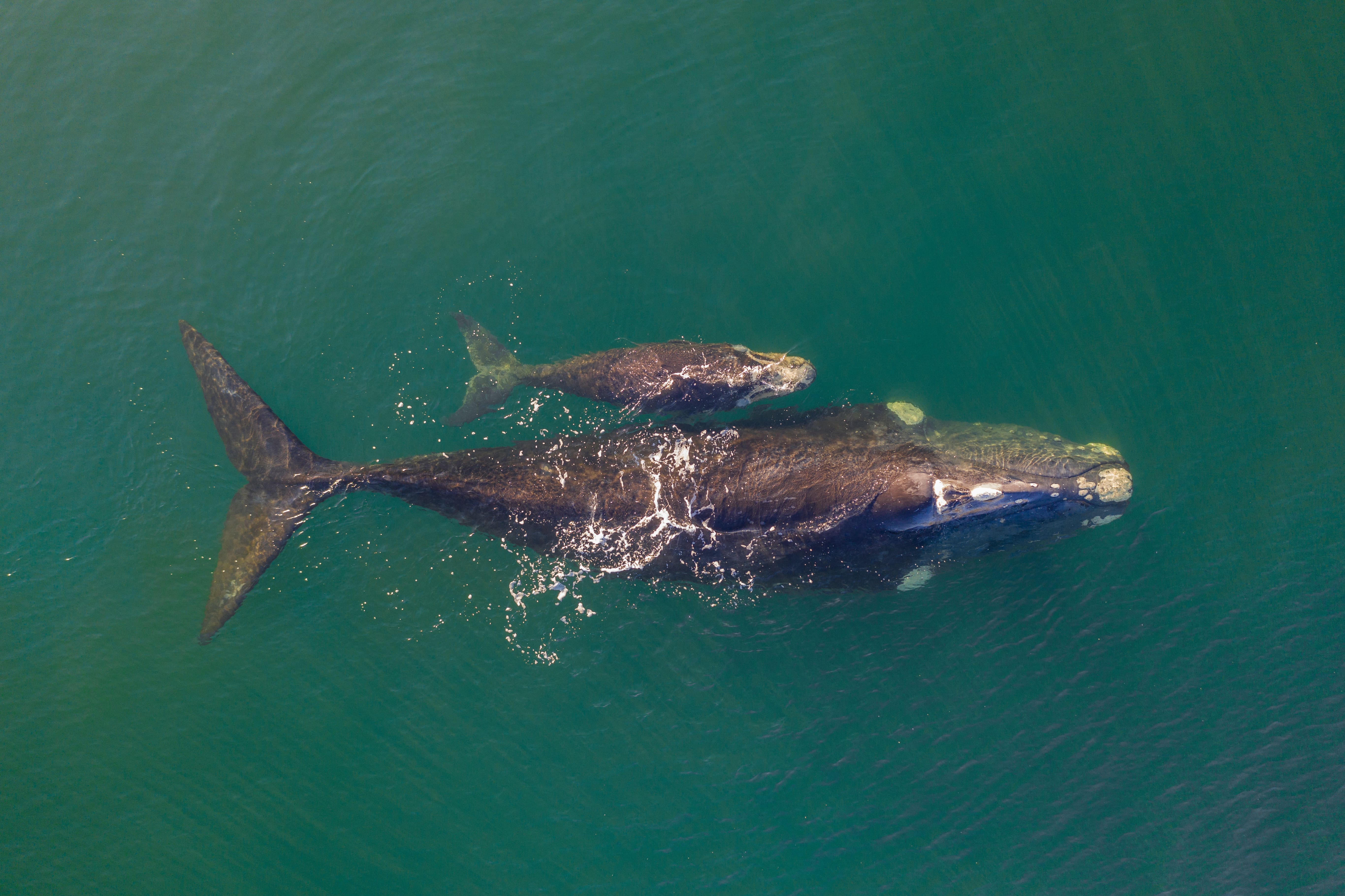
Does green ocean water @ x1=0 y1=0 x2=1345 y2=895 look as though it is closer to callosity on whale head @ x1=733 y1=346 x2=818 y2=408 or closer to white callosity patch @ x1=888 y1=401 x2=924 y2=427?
white callosity patch @ x1=888 y1=401 x2=924 y2=427

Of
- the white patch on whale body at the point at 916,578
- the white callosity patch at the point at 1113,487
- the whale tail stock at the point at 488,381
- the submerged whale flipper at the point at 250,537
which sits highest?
the whale tail stock at the point at 488,381

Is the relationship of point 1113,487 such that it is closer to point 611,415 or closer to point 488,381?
point 611,415

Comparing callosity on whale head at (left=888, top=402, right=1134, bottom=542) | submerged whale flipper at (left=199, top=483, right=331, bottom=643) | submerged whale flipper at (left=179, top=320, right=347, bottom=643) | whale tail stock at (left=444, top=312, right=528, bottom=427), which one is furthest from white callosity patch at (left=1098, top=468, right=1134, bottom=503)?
submerged whale flipper at (left=199, top=483, right=331, bottom=643)

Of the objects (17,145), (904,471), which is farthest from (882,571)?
(17,145)

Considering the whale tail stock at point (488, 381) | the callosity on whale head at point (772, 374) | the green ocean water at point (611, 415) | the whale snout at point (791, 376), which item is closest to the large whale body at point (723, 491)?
the callosity on whale head at point (772, 374)

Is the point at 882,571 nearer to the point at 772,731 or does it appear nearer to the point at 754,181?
the point at 772,731

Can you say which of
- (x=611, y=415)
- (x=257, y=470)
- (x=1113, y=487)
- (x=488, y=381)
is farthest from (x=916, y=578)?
(x=257, y=470)

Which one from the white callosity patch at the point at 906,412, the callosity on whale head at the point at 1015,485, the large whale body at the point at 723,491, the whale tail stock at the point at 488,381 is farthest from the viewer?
the whale tail stock at the point at 488,381

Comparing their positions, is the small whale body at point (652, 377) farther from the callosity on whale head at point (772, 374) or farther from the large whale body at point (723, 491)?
the large whale body at point (723, 491)
